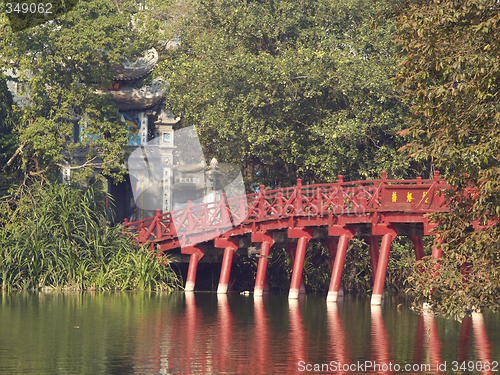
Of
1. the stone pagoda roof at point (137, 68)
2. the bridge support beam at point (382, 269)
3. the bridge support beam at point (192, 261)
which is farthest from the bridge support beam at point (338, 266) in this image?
the stone pagoda roof at point (137, 68)

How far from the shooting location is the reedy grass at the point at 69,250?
2622 cm

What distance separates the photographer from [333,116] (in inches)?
1110

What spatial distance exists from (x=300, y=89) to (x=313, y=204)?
5.60 meters

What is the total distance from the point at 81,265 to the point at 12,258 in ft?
7.10

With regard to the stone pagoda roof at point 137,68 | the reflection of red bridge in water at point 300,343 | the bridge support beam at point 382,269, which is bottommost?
the reflection of red bridge in water at point 300,343

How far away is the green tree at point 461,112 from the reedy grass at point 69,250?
15607 millimetres

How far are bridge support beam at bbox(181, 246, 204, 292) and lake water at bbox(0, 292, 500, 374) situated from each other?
148 inches

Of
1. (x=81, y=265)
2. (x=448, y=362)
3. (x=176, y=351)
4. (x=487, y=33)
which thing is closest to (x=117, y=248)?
(x=81, y=265)

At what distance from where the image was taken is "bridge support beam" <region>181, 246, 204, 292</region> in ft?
90.6

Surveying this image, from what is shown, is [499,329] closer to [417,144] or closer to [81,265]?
[417,144]

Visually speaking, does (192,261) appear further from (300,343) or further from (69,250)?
(300,343)

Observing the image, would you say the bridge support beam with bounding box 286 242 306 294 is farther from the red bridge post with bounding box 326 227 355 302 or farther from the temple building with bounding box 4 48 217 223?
the temple building with bounding box 4 48 217 223

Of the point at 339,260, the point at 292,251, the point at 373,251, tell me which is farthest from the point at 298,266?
the point at 292,251

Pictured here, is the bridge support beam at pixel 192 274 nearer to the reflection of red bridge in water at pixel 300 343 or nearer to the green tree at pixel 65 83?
the green tree at pixel 65 83
